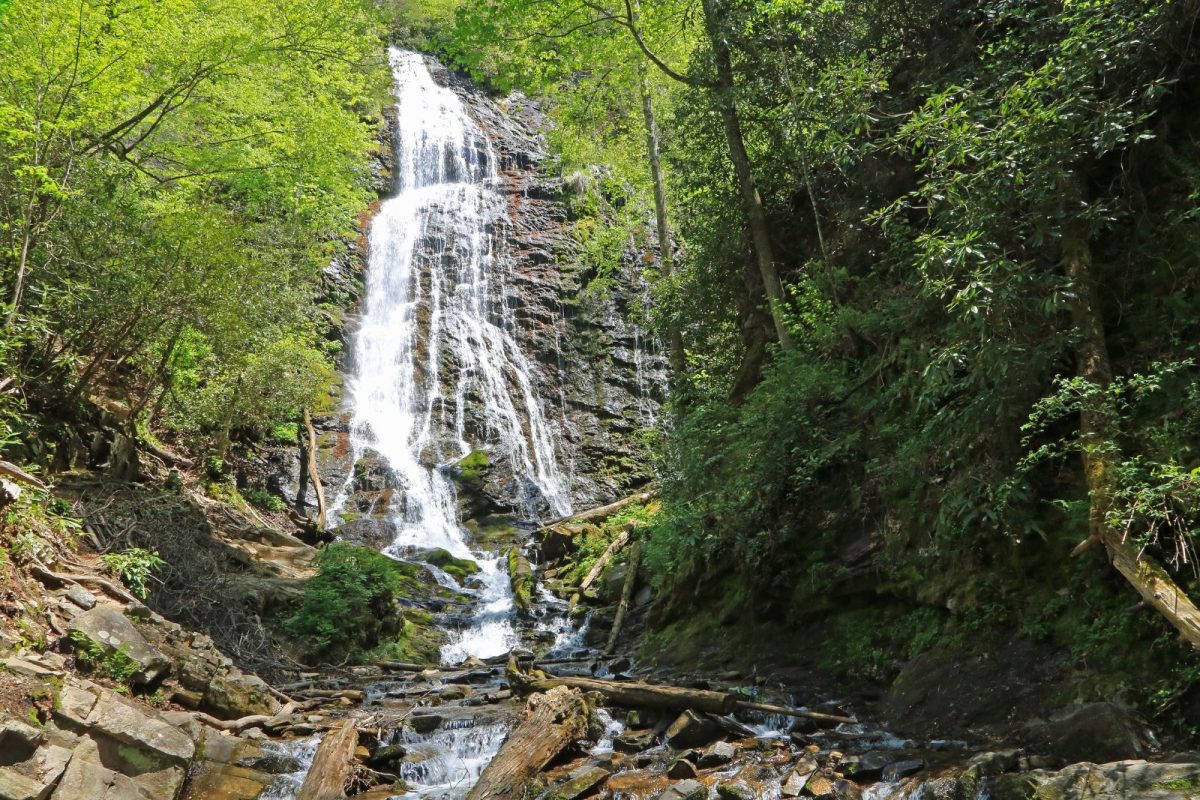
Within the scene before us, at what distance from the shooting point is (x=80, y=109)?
9820mm

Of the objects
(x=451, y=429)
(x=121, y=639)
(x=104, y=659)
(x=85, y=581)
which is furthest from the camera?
(x=451, y=429)

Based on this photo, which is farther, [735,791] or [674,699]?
[674,699]

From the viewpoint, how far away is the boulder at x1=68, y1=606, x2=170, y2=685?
670cm

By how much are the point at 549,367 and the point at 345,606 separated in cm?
1464

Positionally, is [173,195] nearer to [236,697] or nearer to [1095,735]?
[236,697]

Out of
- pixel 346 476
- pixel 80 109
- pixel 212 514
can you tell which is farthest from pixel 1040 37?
pixel 346 476

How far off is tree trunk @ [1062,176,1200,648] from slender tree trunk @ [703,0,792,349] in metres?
4.62

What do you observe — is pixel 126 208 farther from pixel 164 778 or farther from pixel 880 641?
pixel 880 641

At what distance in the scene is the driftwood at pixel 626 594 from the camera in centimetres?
1175

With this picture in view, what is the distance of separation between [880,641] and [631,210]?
12.2 m

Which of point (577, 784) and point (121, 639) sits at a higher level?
point (121, 639)

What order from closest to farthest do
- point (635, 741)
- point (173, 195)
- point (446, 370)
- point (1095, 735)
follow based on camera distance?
1. point (1095, 735)
2. point (635, 741)
3. point (173, 195)
4. point (446, 370)

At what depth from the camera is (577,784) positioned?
5766mm

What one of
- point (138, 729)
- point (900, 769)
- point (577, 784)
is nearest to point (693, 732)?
point (577, 784)
